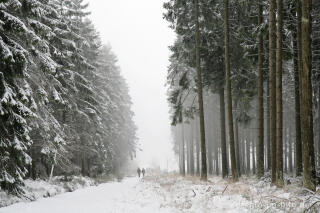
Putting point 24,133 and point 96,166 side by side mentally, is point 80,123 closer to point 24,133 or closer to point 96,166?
point 96,166

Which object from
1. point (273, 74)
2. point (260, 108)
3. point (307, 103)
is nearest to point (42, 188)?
point (260, 108)

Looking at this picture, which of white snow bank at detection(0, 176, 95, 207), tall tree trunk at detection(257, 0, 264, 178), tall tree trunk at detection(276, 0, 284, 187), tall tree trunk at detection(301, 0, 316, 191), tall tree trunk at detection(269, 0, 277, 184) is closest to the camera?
tall tree trunk at detection(301, 0, 316, 191)

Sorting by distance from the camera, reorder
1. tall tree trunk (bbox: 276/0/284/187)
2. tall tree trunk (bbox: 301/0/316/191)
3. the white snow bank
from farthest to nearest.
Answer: the white snow bank < tall tree trunk (bbox: 276/0/284/187) < tall tree trunk (bbox: 301/0/316/191)

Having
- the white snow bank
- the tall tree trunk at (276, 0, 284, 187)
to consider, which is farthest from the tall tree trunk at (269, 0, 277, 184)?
the white snow bank

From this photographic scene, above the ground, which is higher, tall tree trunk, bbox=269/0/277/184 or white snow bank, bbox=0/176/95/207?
tall tree trunk, bbox=269/0/277/184

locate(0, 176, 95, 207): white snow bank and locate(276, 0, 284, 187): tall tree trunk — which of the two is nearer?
locate(276, 0, 284, 187): tall tree trunk

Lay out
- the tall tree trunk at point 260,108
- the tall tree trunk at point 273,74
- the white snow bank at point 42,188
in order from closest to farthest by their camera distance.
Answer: the tall tree trunk at point 273,74 < the white snow bank at point 42,188 < the tall tree trunk at point 260,108

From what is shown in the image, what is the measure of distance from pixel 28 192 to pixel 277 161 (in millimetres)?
11188

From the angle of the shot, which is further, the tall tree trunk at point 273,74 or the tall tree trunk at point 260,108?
the tall tree trunk at point 260,108

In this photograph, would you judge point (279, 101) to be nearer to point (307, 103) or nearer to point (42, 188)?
point (307, 103)

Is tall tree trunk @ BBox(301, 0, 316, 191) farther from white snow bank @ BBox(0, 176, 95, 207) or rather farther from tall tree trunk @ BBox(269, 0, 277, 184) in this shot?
white snow bank @ BBox(0, 176, 95, 207)

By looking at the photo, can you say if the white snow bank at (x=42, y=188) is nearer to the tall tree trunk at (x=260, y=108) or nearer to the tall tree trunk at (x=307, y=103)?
the tall tree trunk at (x=307, y=103)

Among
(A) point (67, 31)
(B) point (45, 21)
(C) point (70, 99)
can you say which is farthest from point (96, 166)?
(B) point (45, 21)

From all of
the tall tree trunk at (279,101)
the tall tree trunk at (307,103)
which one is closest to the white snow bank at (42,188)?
the tall tree trunk at (279,101)
